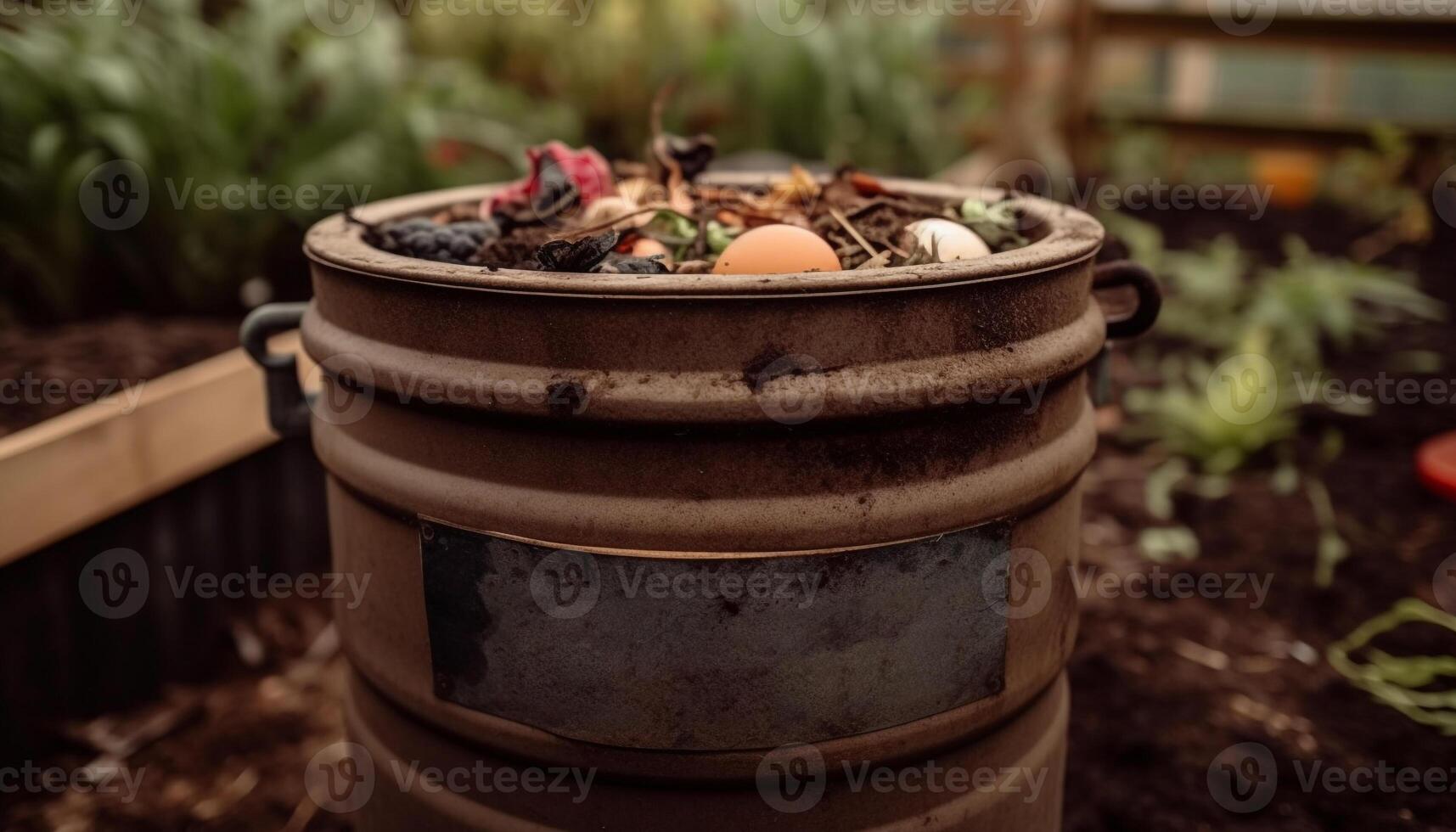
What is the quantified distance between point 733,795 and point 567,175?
1.03m

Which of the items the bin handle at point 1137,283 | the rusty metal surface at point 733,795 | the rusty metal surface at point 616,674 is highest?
the bin handle at point 1137,283

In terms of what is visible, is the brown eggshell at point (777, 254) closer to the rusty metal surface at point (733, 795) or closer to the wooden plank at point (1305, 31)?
the rusty metal surface at point (733, 795)

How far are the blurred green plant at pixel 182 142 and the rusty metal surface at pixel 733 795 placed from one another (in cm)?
176

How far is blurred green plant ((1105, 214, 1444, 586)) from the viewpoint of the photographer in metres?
3.30

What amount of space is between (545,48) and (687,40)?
0.71 meters

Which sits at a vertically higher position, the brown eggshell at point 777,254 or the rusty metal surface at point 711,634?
the brown eggshell at point 777,254

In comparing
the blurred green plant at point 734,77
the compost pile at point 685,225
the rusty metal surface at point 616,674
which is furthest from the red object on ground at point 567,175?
the blurred green plant at point 734,77

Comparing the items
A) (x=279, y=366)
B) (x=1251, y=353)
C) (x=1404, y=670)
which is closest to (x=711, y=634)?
(x=279, y=366)

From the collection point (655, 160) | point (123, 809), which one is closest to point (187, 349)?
point (123, 809)

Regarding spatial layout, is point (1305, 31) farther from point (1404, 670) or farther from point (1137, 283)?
point (1137, 283)

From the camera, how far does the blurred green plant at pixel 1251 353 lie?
330 cm

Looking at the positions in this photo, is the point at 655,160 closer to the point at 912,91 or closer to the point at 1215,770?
the point at 1215,770

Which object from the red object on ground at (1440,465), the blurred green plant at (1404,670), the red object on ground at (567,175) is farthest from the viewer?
the red object on ground at (1440,465)

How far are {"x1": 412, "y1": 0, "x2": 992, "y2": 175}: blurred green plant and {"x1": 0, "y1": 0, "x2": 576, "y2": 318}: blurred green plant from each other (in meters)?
1.67
